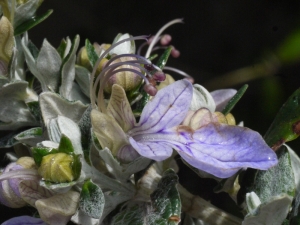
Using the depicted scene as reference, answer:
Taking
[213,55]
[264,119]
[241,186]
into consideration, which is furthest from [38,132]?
[213,55]

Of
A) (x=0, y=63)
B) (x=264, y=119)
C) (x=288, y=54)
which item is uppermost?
(x=0, y=63)

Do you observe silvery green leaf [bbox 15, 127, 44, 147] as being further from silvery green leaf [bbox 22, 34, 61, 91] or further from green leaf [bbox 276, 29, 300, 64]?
green leaf [bbox 276, 29, 300, 64]

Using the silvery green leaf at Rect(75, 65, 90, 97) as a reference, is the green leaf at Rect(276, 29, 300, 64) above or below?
below

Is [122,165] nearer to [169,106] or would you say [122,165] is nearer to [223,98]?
[169,106]

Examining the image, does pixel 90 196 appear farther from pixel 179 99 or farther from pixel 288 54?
pixel 288 54

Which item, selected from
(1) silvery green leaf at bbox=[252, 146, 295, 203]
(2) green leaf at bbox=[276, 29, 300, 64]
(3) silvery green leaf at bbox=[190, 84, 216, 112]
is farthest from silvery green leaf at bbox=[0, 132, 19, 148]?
(2) green leaf at bbox=[276, 29, 300, 64]

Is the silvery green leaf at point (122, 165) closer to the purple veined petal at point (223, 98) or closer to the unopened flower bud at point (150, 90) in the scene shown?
the unopened flower bud at point (150, 90)
